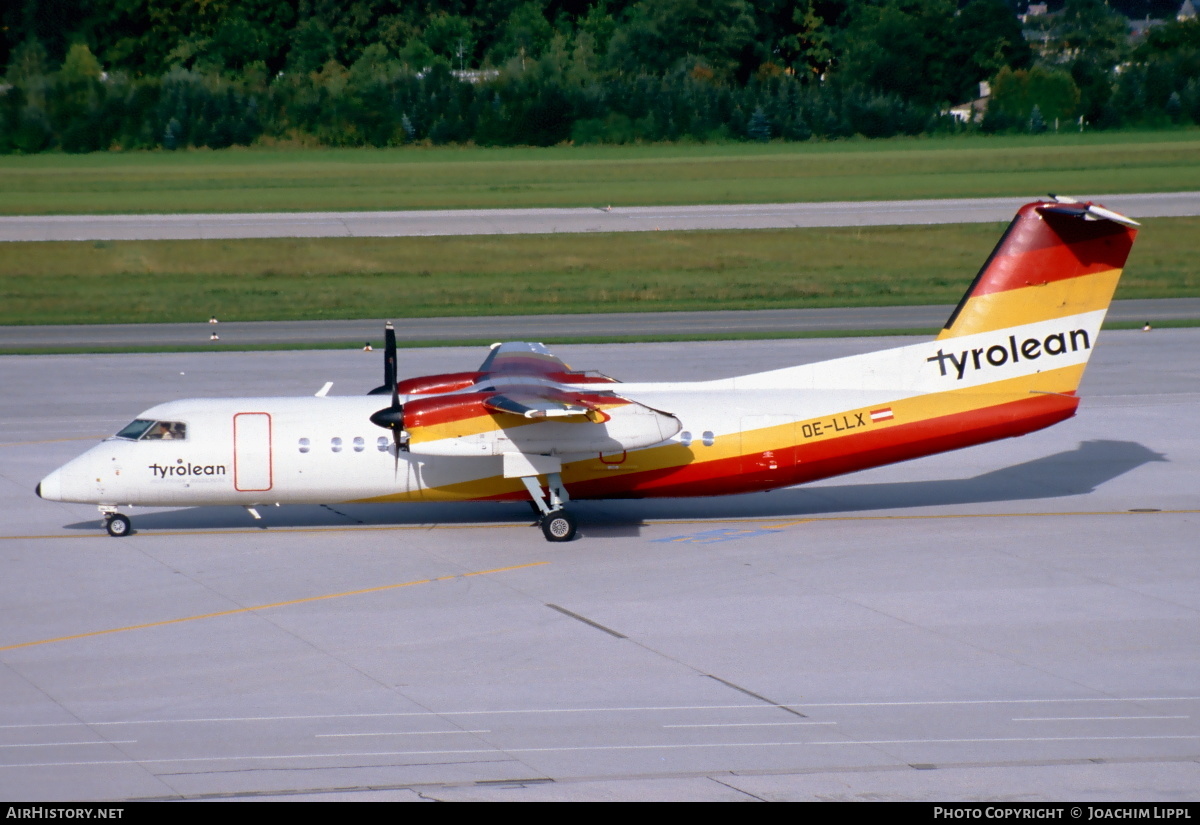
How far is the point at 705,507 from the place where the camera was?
25.7 metres

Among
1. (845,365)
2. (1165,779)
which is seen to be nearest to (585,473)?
(845,365)

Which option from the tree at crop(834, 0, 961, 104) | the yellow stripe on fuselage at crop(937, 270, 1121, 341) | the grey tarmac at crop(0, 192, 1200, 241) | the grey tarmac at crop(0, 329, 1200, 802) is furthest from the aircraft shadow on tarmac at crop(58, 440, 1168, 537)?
the tree at crop(834, 0, 961, 104)

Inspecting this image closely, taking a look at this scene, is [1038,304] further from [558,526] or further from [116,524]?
[116,524]

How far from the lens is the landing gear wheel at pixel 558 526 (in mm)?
22906

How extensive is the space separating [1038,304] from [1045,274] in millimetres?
559

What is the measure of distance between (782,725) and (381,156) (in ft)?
256

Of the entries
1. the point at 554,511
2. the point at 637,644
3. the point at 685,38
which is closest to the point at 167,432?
the point at 554,511

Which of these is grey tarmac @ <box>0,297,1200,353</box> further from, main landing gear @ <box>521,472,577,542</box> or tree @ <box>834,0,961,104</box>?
tree @ <box>834,0,961,104</box>

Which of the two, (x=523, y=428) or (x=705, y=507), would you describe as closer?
(x=523, y=428)

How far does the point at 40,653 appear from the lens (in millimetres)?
17984

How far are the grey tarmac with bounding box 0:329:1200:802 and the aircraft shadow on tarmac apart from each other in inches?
3.8

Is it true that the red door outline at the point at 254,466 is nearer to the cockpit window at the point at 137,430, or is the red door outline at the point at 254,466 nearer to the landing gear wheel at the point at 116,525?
the cockpit window at the point at 137,430

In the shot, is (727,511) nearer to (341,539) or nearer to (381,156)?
(341,539)
